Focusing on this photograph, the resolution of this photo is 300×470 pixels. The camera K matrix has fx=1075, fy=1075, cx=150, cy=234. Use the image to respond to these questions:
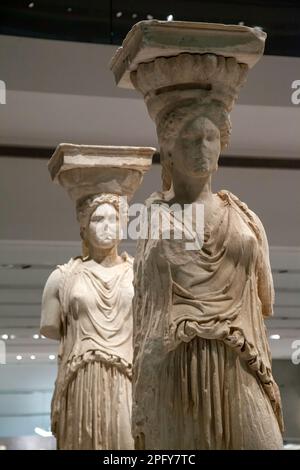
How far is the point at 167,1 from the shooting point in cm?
790

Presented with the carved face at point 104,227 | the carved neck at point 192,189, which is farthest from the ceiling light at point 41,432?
the carved neck at point 192,189

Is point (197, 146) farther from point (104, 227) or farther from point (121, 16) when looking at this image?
point (121, 16)

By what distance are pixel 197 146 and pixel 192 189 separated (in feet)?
0.67

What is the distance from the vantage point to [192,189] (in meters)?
4.80

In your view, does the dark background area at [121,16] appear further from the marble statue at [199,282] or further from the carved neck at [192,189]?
the carved neck at [192,189]

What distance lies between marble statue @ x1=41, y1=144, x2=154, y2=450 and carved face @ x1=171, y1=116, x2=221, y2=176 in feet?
6.72

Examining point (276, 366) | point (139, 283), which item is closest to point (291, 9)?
point (276, 366)

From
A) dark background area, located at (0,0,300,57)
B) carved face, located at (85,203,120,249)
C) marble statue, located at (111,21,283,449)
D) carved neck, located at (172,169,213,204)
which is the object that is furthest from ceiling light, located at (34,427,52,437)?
carved neck, located at (172,169,213,204)

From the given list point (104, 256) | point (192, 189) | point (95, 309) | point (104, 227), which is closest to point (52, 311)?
point (95, 309)

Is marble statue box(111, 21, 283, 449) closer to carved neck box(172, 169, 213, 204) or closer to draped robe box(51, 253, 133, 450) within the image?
carved neck box(172, 169, 213, 204)

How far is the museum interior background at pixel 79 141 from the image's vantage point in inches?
315

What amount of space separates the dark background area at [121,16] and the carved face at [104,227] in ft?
5.90
